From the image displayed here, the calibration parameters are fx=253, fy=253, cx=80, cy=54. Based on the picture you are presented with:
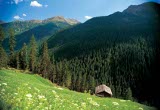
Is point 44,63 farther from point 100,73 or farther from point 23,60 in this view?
point 100,73

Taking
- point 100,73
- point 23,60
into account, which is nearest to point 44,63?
point 23,60

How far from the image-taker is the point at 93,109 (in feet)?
50.4

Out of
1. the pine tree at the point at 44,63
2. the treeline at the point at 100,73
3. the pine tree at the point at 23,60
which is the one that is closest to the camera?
the pine tree at the point at 44,63

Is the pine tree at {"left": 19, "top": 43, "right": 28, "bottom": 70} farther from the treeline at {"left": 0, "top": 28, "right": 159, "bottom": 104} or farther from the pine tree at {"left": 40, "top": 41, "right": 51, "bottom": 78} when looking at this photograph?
the pine tree at {"left": 40, "top": 41, "right": 51, "bottom": 78}

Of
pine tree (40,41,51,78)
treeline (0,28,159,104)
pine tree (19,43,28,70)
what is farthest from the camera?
treeline (0,28,159,104)

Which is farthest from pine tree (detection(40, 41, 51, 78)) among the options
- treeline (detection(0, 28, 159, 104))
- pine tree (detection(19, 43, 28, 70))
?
pine tree (detection(19, 43, 28, 70))

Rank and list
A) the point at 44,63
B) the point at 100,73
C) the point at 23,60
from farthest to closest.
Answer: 1. the point at 100,73
2. the point at 44,63
3. the point at 23,60

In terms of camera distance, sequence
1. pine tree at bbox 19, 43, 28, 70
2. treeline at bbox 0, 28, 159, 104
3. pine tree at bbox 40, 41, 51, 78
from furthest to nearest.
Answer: treeline at bbox 0, 28, 159, 104, pine tree at bbox 19, 43, 28, 70, pine tree at bbox 40, 41, 51, 78

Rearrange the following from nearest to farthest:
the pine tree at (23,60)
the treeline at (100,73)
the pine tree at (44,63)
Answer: the pine tree at (44,63), the pine tree at (23,60), the treeline at (100,73)

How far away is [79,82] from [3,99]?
89216 mm

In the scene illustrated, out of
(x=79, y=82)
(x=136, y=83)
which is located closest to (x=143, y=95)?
(x=136, y=83)

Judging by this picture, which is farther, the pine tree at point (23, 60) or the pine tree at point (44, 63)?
the pine tree at point (23, 60)

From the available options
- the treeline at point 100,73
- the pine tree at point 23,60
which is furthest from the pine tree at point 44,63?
the pine tree at point 23,60

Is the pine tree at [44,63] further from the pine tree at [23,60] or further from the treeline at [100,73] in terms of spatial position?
the pine tree at [23,60]
